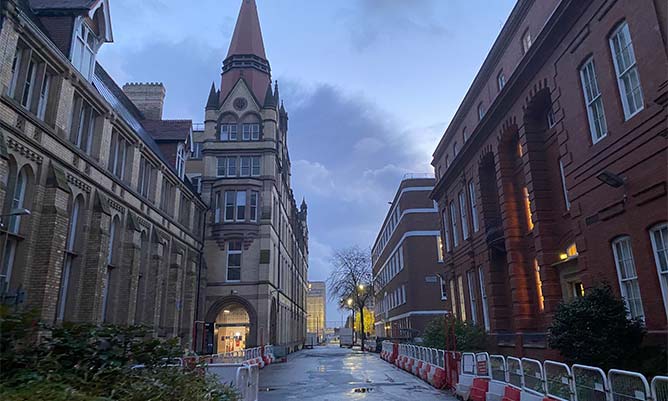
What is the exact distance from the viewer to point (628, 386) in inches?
277

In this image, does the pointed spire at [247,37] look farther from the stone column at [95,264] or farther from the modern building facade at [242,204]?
the stone column at [95,264]

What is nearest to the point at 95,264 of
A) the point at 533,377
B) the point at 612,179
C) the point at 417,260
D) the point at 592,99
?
the point at 533,377

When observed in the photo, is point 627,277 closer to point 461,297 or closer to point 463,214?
point 463,214

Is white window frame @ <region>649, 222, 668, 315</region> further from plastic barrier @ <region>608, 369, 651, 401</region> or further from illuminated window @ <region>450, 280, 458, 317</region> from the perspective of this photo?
illuminated window @ <region>450, 280, 458, 317</region>

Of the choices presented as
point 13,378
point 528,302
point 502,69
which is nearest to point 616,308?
point 528,302

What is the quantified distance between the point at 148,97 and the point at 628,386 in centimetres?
3646

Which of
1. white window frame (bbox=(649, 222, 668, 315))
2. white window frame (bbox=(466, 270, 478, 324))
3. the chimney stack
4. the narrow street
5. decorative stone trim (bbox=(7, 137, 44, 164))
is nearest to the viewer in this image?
white window frame (bbox=(649, 222, 668, 315))

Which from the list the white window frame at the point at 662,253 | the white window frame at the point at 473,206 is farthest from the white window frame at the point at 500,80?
the white window frame at the point at 662,253

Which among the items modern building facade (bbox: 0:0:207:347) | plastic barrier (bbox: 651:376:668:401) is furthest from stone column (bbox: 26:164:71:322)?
plastic barrier (bbox: 651:376:668:401)

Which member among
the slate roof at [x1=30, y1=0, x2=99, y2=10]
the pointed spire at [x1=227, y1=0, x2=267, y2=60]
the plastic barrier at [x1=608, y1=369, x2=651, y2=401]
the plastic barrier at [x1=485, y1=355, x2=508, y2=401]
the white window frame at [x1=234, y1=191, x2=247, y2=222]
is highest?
the pointed spire at [x1=227, y1=0, x2=267, y2=60]

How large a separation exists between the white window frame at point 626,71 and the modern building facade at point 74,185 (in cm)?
1290

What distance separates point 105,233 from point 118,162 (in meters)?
4.38

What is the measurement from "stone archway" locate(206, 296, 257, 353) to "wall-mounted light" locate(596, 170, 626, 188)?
2942cm

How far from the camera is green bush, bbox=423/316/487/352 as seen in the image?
1916cm
